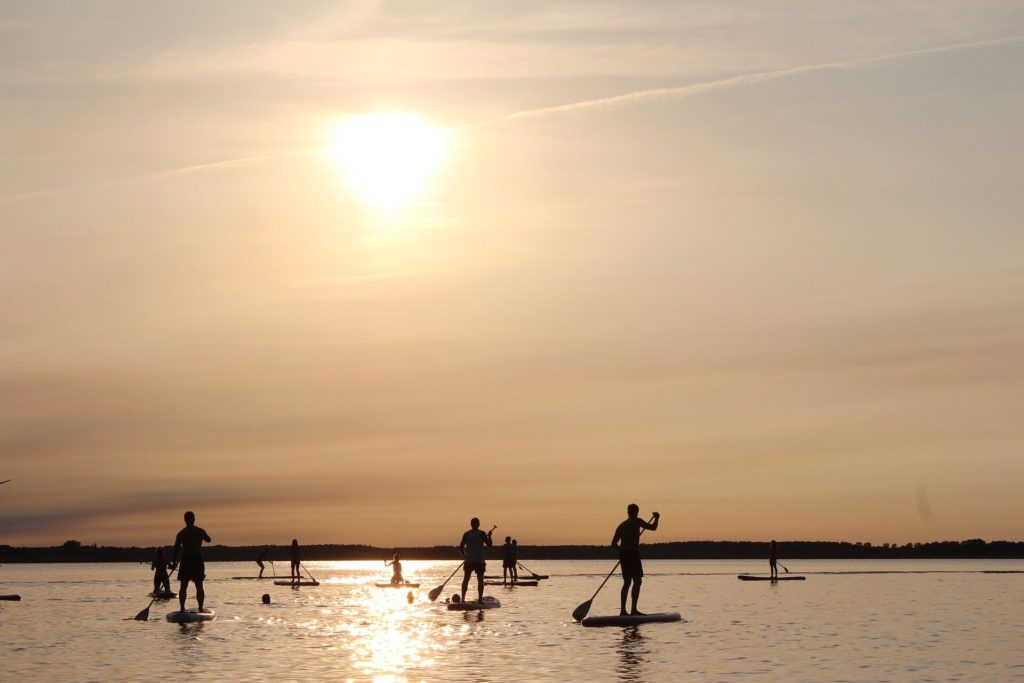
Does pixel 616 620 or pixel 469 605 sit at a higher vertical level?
pixel 469 605

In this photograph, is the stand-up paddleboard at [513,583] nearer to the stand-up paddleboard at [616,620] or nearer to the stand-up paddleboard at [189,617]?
the stand-up paddleboard at [189,617]

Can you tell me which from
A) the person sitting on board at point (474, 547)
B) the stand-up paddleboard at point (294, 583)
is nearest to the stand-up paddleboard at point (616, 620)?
the person sitting on board at point (474, 547)

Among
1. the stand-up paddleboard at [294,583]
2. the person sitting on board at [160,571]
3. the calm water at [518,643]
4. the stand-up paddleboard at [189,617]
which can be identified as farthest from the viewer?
the stand-up paddleboard at [294,583]

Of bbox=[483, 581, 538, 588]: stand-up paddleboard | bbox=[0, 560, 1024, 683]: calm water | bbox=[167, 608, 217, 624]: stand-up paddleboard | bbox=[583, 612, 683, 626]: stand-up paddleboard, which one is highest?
bbox=[483, 581, 538, 588]: stand-up paddleboard

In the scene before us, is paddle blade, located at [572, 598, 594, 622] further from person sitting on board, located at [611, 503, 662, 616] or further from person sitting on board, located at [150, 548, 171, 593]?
person sitting on board, located at [150, 548, 171, 593]

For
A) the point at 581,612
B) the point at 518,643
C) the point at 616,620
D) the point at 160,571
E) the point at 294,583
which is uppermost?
A: the point at 160,571

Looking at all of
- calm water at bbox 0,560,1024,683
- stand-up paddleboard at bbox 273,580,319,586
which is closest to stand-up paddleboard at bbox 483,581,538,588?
stand-up paddleboard at bbox 273,580,319,586

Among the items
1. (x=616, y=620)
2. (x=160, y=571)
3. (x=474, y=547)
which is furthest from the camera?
(x=160, y=571)

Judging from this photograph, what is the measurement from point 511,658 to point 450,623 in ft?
31.6

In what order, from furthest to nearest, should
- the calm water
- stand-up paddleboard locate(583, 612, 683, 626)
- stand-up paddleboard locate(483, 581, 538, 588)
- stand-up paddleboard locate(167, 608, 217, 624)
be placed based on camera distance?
stand-up paddleboard locate(483, 581, 538, 588)
stand-up paddleboard locate(167, 608, 217, 624)
stand-up paddleboard locate(583, 612, 683, 626)
the calm water

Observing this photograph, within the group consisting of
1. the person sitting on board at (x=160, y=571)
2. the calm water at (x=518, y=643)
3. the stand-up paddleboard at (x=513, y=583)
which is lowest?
the calm water at (x=518, y=643)

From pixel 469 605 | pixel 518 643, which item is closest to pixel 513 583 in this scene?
pixel 469 605

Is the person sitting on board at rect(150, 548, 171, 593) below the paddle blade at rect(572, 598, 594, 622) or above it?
above

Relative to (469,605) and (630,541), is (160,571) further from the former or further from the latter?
(630,541)
